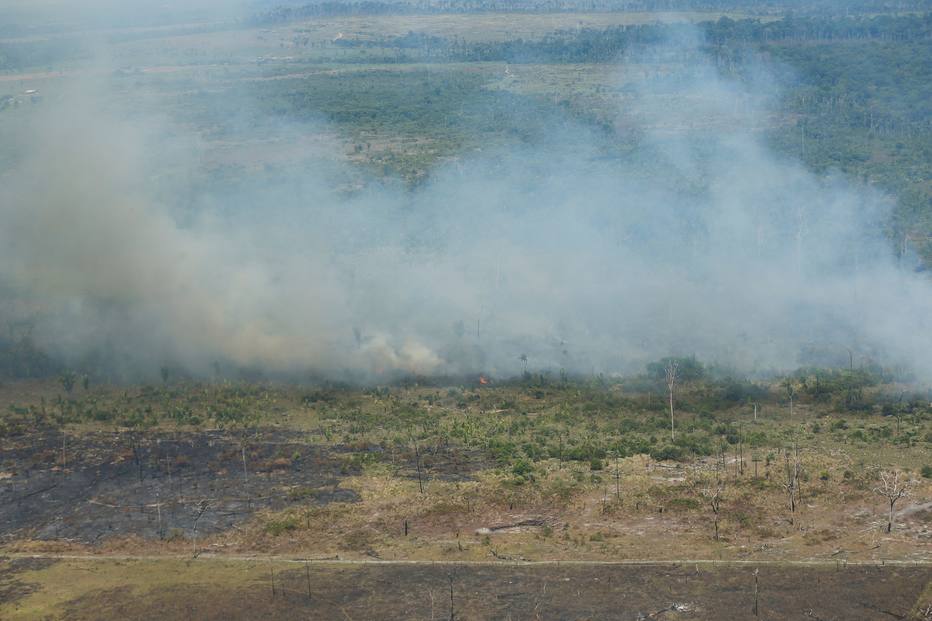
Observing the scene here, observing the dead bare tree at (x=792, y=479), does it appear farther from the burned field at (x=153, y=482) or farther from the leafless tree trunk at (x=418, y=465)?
the burned field at (x=153, y=482)

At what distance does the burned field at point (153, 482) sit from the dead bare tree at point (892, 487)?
717 inches

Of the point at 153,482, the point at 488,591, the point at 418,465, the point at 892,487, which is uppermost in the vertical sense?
the point at 153,482

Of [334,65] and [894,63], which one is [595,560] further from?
[334,65]

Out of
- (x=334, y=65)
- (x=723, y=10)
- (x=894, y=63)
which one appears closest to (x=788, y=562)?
(x=894, y=63)

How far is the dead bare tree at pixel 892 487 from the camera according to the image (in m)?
38.7

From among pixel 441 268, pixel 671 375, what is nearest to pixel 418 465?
pixel 671 375

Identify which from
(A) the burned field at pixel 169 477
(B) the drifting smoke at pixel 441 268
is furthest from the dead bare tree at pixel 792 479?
(A) the burned field at pixel 169 477

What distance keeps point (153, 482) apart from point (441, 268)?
1158 inches

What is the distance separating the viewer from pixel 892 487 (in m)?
40.7

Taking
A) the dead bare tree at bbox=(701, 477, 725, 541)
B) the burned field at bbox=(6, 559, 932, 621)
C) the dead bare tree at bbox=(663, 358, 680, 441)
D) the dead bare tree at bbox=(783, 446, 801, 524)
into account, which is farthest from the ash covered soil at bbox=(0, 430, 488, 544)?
the dead bare tree at bbox=(783, 446, 801, 524)

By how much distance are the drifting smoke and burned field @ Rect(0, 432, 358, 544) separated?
→ 9.29 metres

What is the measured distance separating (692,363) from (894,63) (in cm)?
7334

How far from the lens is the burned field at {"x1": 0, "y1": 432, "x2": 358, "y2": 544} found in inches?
1607

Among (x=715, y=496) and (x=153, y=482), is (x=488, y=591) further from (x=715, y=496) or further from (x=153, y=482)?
(x=153, y=482)
